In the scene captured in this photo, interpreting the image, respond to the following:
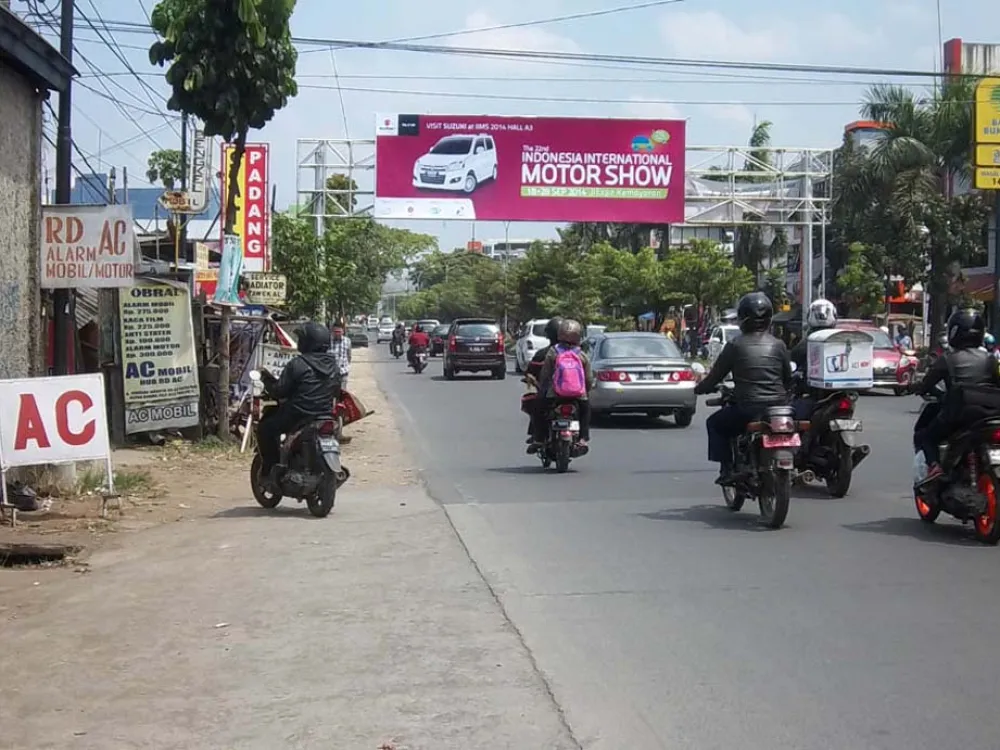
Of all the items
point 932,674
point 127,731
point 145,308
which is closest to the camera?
point 127,731

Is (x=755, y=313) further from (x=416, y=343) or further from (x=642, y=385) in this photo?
(x=416, y=343)

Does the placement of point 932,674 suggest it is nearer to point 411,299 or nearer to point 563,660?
point 563,660

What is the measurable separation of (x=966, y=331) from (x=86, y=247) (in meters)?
8.39

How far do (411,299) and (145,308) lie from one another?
13599 cm

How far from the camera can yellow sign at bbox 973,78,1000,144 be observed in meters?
27.8

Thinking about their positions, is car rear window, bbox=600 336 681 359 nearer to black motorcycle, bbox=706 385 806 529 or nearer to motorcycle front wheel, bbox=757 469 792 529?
black motorcycle, bbox=706 385 806 529

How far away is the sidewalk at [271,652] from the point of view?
5242 mm

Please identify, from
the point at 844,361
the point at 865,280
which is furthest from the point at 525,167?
the point at 844,361

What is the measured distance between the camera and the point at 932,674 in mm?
5930

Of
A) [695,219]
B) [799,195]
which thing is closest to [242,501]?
[695,219]

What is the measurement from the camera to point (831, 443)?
39.0 ft

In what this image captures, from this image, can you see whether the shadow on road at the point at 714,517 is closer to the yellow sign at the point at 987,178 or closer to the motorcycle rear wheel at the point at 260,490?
the motorcycle rear wheel at the point at 260,490

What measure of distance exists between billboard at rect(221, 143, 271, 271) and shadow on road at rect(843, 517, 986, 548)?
18.4 metres

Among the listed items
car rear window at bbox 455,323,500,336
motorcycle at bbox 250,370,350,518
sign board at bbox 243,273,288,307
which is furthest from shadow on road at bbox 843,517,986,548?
car rear window at bbox 455,323,500,336
